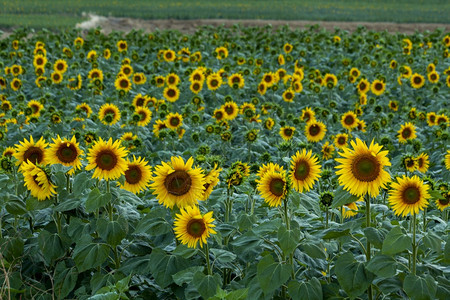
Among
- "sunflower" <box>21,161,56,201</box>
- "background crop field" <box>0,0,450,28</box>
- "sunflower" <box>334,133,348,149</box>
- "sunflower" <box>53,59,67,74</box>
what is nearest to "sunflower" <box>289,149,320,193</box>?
"sunflower" <box>21,161,56,201</box>

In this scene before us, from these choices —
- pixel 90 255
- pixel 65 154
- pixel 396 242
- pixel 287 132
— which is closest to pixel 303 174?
pixel 396 242

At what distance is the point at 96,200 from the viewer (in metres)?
2.90

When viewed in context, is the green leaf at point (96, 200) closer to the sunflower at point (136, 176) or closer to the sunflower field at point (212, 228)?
the sunflower field at point (212, 228)

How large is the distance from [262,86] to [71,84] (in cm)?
281

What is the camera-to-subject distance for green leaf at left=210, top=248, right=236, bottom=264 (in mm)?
2769

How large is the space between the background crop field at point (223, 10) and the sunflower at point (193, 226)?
48.5ft

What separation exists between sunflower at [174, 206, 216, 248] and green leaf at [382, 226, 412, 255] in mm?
730

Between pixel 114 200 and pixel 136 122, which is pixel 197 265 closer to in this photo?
pixel 114 200

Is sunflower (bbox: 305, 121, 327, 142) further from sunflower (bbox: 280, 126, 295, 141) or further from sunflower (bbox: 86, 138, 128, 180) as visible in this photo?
sunflower (bbox: 86, 138, 128, 180)

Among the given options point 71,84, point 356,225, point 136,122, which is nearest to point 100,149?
point 356,225

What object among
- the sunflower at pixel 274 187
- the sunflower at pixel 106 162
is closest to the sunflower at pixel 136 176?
the sunflower at pixel 106 162

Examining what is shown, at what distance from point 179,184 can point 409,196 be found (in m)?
1.01

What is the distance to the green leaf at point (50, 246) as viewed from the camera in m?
3.11

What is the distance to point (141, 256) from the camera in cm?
311
